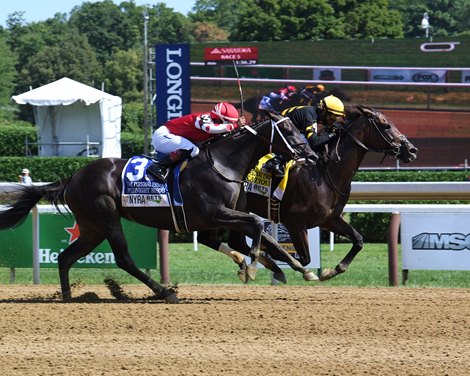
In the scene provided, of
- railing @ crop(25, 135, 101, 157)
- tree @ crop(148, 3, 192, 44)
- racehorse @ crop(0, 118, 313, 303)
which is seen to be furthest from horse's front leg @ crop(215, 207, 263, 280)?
tree @ crop(148, 3, 192, 44)

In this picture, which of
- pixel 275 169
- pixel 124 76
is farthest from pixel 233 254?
pixel 124 76

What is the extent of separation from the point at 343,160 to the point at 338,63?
654 inches

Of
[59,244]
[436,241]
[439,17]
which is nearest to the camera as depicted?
[436,241]

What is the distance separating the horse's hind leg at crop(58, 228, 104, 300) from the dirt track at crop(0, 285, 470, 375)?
0.22m

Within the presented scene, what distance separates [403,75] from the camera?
26.6 metres

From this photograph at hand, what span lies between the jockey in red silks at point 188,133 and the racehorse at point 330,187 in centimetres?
84

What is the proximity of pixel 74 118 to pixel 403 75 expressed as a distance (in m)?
13.0

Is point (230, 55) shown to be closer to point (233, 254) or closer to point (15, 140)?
point (15, 140)

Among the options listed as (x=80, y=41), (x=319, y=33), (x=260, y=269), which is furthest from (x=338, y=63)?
(x=80, y=41)

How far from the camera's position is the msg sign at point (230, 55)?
88.3 ft

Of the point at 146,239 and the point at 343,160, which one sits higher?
the point at 343,160

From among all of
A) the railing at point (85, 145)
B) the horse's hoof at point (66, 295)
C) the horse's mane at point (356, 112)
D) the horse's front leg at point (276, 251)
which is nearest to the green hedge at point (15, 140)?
→ the railing at point (85, 145)

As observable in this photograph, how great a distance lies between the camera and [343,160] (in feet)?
34.7

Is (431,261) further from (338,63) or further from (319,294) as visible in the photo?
(338,63)
